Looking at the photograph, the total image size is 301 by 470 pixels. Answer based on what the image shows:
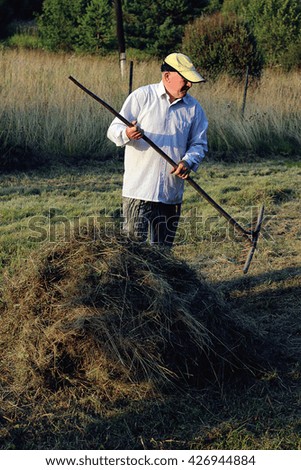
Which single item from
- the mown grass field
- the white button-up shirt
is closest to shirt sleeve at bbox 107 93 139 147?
the white button-up shirt

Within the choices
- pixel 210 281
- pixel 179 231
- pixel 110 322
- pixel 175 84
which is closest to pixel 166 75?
pixel 175 84

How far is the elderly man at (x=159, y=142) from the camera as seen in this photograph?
5039 mm

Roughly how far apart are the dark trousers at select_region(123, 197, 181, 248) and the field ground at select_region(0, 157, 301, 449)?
0.59 meters

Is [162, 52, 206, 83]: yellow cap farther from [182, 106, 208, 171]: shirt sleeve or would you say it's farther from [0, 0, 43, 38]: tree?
[0, 0, 43, 38]: tree

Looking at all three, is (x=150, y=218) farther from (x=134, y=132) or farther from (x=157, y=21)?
(x=157, y=21)

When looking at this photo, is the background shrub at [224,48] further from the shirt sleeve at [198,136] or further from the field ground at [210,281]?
the shirt sleeve at [198,136]

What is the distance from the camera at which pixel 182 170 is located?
5.01 metres

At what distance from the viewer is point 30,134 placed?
38.1 feet

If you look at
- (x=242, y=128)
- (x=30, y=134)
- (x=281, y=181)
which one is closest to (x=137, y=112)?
(x=281, y=181)

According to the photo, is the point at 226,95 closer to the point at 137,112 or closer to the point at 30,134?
the point at 30,134

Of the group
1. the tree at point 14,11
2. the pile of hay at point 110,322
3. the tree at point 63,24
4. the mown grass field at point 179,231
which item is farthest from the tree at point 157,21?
the pile of hay at point 110,322

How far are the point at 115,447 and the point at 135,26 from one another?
94.0 ft

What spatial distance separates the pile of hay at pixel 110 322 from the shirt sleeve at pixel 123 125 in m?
0.70

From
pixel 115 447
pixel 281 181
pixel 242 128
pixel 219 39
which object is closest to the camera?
pixel 115 447
